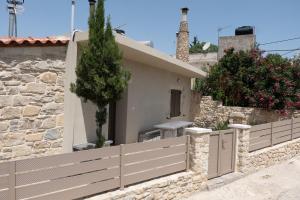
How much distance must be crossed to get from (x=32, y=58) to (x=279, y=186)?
747 cm

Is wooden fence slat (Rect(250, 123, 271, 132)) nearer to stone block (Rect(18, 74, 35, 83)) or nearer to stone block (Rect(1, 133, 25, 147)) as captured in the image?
stone block (Rect(18, 74, 35, 83))

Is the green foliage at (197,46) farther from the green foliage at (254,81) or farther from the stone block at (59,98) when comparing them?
the stone block at (59,98)

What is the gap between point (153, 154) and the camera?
7.34m

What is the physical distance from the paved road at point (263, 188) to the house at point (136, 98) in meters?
3.32

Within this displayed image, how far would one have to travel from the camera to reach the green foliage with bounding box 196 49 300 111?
1664cm

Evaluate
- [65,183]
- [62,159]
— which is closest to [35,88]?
[62,159]

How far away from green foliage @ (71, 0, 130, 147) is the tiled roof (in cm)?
62

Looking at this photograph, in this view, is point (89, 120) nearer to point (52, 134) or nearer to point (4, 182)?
point (52, 134)

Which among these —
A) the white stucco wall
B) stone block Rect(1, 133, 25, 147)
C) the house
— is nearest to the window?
the house

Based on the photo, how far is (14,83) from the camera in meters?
7.13

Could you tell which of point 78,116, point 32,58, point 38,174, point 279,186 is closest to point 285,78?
point 279,186

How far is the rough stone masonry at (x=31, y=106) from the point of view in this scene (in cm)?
702

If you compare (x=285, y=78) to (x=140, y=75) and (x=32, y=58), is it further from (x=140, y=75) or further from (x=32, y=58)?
(x=32, y=58)

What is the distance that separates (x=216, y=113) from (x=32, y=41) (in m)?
13.2
